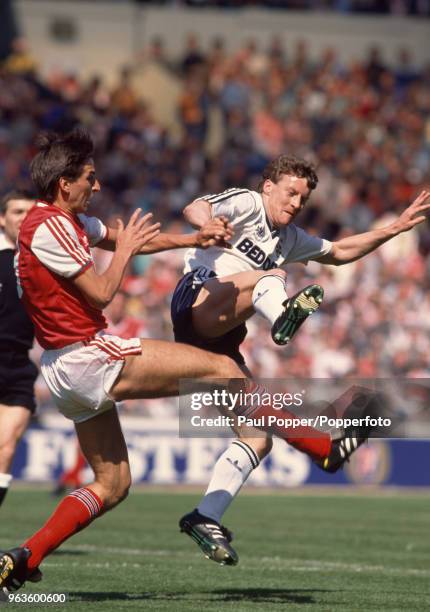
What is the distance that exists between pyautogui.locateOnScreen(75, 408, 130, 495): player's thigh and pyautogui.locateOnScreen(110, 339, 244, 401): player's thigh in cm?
30

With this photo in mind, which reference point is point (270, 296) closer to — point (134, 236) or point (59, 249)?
point (134, 236)

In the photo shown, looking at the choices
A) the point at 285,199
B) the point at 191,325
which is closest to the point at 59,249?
the point at 191,325

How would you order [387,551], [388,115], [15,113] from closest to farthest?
1. [387,551]
2. [15,113]
3. [388,115]

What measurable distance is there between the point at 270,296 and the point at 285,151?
53.7 feet

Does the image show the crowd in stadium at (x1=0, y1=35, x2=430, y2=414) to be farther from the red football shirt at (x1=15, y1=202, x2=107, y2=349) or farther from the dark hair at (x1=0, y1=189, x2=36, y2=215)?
the red football shirt at (x1=15, y1=202, x2=107, y2=349)

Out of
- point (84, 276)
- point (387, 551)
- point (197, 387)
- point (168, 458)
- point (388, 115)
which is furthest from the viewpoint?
point (388, 115)

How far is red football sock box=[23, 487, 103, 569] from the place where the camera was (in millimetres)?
7418

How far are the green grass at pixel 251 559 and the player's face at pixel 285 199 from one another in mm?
2236

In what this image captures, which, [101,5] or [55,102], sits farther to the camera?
[101,5]

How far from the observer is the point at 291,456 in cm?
1850

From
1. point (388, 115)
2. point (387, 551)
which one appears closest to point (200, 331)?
point (387, 551)

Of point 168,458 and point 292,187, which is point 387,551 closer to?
point 292,187

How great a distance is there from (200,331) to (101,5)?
65.9ft

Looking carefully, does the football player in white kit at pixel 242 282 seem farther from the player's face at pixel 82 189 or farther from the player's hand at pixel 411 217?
the player's face at pixel 82 189
